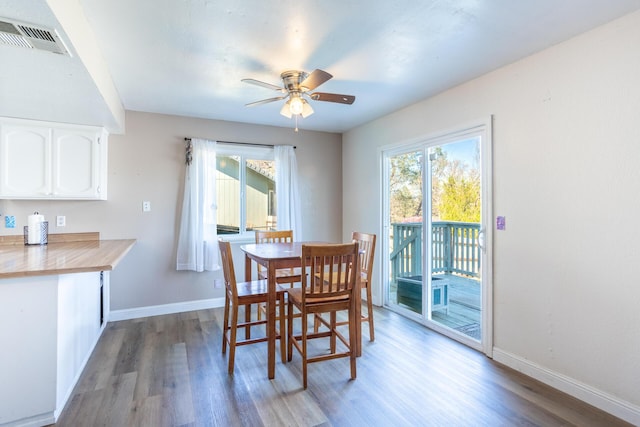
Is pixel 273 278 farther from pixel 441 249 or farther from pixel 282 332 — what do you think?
pixel 441 249

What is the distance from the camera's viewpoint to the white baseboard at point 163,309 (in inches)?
142

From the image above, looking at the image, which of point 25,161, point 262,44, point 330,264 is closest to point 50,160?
point 25,161

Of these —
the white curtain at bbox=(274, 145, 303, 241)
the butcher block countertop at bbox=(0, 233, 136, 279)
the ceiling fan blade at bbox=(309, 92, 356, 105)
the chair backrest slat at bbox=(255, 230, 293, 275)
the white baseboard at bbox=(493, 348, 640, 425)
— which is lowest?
the white baseboard at bbox=(493, 348, 640, 425)

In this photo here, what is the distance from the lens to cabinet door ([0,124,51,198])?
9.53 feet

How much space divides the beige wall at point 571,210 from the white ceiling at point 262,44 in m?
0.23

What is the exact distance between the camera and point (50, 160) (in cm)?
305

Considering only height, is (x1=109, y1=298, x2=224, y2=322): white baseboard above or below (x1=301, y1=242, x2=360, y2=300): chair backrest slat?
below

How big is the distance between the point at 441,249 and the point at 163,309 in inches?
129

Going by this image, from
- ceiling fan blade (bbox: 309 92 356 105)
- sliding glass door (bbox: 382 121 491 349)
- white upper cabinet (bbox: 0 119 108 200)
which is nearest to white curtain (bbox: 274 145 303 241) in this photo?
sliding glass door (bbox: 382 121 491 349)

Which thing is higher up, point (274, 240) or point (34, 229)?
point (34, 229)

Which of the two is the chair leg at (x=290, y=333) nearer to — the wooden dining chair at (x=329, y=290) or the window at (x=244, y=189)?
the wooden dining chair at (x=329, y=290)

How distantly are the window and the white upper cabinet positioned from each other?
1.32 m

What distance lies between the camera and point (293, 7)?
179 centimetres

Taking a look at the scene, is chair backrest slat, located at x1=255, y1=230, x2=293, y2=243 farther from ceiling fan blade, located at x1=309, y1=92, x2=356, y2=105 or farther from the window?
ceiling fan blade, located at x1=309, y1=92, x2=356, y2=105
